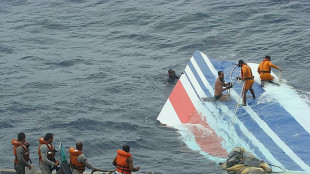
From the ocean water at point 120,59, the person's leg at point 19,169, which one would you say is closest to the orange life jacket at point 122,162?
the person's leg at point 19,169

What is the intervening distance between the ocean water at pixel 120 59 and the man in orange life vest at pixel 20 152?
350 centimetres

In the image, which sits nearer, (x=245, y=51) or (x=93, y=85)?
(x=93, y=85)

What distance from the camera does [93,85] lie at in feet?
82.9

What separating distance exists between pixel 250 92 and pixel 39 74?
453 inches

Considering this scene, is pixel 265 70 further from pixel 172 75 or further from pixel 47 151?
pixel 47 151

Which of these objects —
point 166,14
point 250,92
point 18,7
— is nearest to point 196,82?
point 250,92

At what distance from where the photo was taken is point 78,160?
1335 centimetres

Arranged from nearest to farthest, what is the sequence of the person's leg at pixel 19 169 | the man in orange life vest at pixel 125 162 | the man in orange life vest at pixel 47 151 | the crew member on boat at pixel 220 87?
1. the man in orange life vest at pixel 125 162
2. the man in orange life vest at pixel 47 151
3. the person's leg at pixel 19 169
4. the crew member on boat at pixel 220 87

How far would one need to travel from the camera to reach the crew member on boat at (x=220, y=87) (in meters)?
20.4

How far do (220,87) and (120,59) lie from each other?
9.49 metres

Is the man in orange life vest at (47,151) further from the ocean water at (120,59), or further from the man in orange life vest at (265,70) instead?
the man in orange life vest at (265,70)

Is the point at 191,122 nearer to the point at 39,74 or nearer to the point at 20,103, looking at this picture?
the point at 20,103

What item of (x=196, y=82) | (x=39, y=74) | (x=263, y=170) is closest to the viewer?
(x=263, y=170)

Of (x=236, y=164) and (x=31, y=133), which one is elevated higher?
(x=31, y=133)
